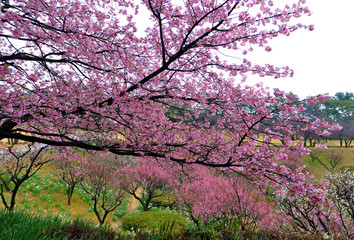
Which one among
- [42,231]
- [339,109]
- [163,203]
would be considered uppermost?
[339,109]

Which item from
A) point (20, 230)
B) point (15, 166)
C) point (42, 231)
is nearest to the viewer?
point (20, 230)

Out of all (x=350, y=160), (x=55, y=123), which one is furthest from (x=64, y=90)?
(x=350, y=160)

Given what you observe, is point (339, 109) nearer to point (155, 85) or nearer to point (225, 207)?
point (225, 207)

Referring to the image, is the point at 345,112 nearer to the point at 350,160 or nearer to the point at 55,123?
the point at 350,160

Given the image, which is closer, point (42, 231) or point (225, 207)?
point (42, 231)

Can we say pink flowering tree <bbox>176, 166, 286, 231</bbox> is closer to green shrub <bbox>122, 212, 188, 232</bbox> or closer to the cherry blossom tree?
green shrub <bbox>122, 212, 188, 232</bbox>

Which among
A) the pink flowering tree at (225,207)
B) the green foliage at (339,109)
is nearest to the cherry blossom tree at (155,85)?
the pink flowering tree at (225,207)

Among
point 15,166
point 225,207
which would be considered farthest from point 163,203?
point 15,166

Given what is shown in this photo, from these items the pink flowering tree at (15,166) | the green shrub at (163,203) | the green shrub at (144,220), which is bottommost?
the green shrub at (163,203)

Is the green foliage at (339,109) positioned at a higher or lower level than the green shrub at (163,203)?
higher

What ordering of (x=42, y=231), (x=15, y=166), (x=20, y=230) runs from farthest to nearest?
(x=15, y=166) → (x=42, y=231) → (x=20, y=230)

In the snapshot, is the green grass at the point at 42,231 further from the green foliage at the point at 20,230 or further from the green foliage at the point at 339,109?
the green foliage at the point at 339,109

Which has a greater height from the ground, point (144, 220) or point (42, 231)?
point (42, 231)

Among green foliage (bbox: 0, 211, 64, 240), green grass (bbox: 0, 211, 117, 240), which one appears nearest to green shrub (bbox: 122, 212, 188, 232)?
green grass (bbox: 0, 211, 117, 240)
